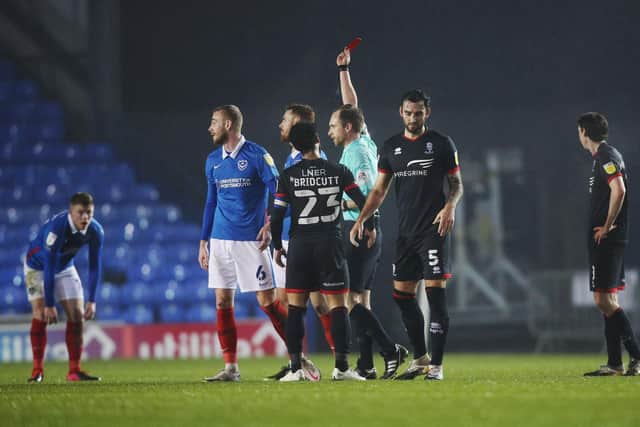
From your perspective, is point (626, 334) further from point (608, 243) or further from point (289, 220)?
point (289, 220)

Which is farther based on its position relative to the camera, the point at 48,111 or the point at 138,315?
the point at 48,111

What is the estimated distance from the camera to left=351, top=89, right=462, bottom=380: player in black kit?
26.5 feet

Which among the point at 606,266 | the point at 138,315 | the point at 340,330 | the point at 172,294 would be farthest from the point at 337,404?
the point at 172,294

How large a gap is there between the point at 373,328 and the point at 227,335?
4.01 feet

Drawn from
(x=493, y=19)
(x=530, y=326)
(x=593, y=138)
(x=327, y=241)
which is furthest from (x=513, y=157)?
(x=327, y=241)

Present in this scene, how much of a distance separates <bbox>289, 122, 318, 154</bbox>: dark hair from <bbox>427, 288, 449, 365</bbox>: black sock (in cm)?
139

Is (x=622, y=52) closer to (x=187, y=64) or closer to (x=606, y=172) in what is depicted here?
(x=187, y=64)

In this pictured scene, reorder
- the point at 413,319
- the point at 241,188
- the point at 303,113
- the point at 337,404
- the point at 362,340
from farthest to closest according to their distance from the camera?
1. the point at 241,188
2. the point at 303,113
3. the point at 362,340
4. the point at 413,319
5. the point at 337,404

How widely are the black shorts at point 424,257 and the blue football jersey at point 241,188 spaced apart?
1.26 m

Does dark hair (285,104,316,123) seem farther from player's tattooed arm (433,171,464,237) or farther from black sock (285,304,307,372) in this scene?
black sock (285,304,307,372)

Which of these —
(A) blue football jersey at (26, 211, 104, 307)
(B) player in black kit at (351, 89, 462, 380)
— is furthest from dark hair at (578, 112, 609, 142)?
(A) blue football jersey at (26, 211, 104, 307)

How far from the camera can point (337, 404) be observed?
6227 mm

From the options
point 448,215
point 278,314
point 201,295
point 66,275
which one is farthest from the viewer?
point 201,295

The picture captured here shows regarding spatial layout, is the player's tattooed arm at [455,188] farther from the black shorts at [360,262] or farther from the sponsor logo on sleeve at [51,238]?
the sponsor logo on sleeve at [51,238]
